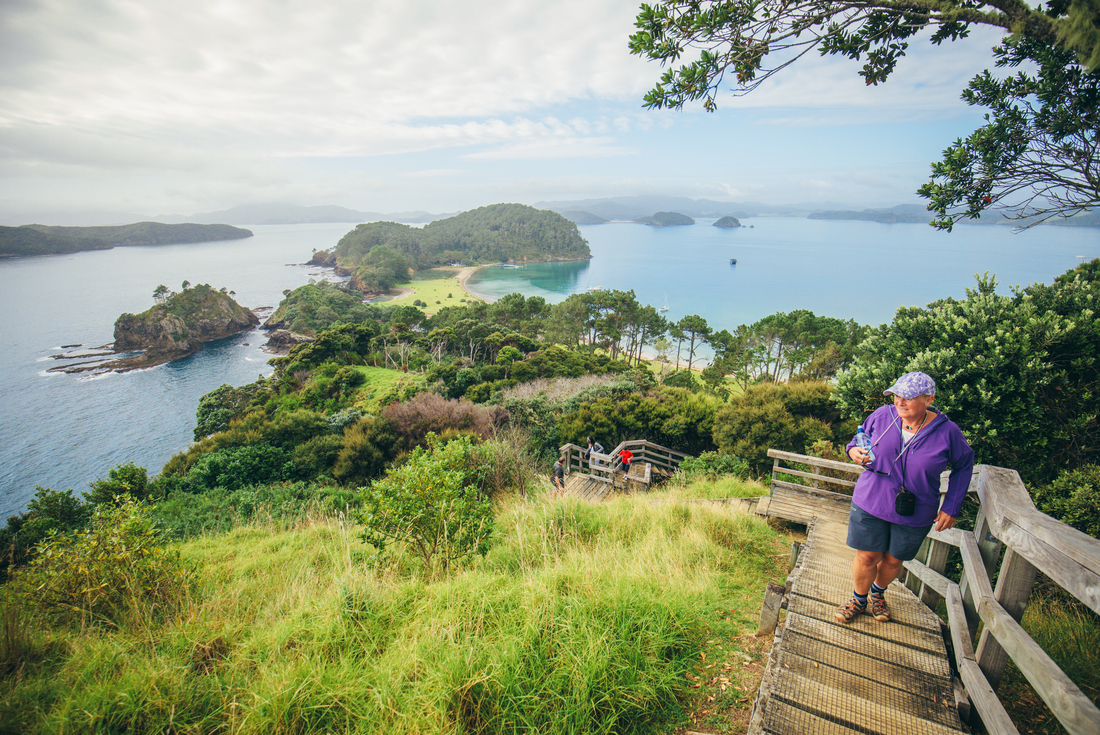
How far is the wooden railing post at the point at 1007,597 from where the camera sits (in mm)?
1960

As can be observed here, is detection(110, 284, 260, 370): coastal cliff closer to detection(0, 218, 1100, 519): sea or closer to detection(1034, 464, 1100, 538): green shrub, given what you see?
detection(0, 218, 1100, 519): sea

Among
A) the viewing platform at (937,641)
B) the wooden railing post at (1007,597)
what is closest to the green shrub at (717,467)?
the viewing platform at (937,641)

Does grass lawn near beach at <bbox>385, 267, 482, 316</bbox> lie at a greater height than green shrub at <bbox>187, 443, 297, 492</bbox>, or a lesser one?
greater

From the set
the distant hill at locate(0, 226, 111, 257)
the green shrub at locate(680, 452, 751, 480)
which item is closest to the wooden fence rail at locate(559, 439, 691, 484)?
the green shrub at locate(680, 452, 751, 480)

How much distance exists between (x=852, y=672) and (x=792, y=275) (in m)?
124

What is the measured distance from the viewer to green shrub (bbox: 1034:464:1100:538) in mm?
4168

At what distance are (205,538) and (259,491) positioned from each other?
13.9ft

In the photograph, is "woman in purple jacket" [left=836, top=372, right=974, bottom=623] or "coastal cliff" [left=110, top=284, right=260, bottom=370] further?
"coastal cliff" [left=110, top=284, right=260, bottom=370]

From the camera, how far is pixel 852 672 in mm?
2502

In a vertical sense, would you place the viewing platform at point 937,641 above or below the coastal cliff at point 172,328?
above

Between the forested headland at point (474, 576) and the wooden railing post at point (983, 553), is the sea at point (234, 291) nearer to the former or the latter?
the forested headland at point (474, 576)

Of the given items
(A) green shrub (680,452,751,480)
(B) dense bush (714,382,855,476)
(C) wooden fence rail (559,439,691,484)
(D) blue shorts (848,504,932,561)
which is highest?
(D) blue shorts (848,504,932,561)

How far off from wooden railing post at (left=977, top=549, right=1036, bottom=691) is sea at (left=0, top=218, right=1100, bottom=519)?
10.7 m

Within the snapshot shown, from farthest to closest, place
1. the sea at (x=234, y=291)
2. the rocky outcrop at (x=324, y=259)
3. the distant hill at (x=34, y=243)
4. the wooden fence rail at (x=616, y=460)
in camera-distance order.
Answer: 1. the rocky outcrop at (x=324, y=259)
2. the distant hill at (x=34, y=243)
3. the sea at (x=234, y=291)
4. the wooden fence rail at (x=616, y=460)
